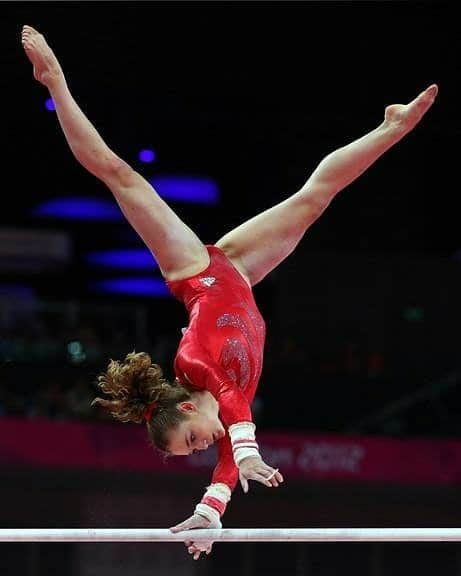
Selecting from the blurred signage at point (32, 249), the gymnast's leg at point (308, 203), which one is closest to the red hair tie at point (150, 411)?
the gymnast's leg at point (308, 203)

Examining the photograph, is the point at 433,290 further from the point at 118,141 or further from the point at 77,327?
the point at 118,141

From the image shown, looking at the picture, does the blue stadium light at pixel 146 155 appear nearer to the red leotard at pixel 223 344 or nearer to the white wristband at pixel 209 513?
the red leotard at pixel 223 344

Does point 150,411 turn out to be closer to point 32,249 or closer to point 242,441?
point 242,441

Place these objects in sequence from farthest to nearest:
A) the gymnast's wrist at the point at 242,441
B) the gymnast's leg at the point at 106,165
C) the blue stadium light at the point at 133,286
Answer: the blue stadium light at the point at 133,286 → the gymnast's leg at the point at 106,165 → the gymnast's wrist at the point at 242,441

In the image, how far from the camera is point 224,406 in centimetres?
362

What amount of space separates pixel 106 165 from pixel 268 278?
8.94m

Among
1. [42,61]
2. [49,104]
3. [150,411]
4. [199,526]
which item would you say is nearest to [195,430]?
[150,411]

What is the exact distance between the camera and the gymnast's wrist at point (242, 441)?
11.4 ft

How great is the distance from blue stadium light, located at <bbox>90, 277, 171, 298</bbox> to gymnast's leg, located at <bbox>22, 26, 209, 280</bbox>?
995cm

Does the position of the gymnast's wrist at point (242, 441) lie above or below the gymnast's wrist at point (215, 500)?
above

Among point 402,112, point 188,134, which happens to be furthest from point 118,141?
point 402,112

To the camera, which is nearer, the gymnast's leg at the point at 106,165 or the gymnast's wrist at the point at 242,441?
the gymnast's wrist at the point at 242,441

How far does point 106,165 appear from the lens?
4.07m

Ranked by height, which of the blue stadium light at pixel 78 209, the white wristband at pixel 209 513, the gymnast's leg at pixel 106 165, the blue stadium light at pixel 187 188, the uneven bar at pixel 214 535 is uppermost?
the blue stadium light at pixel 78 209
